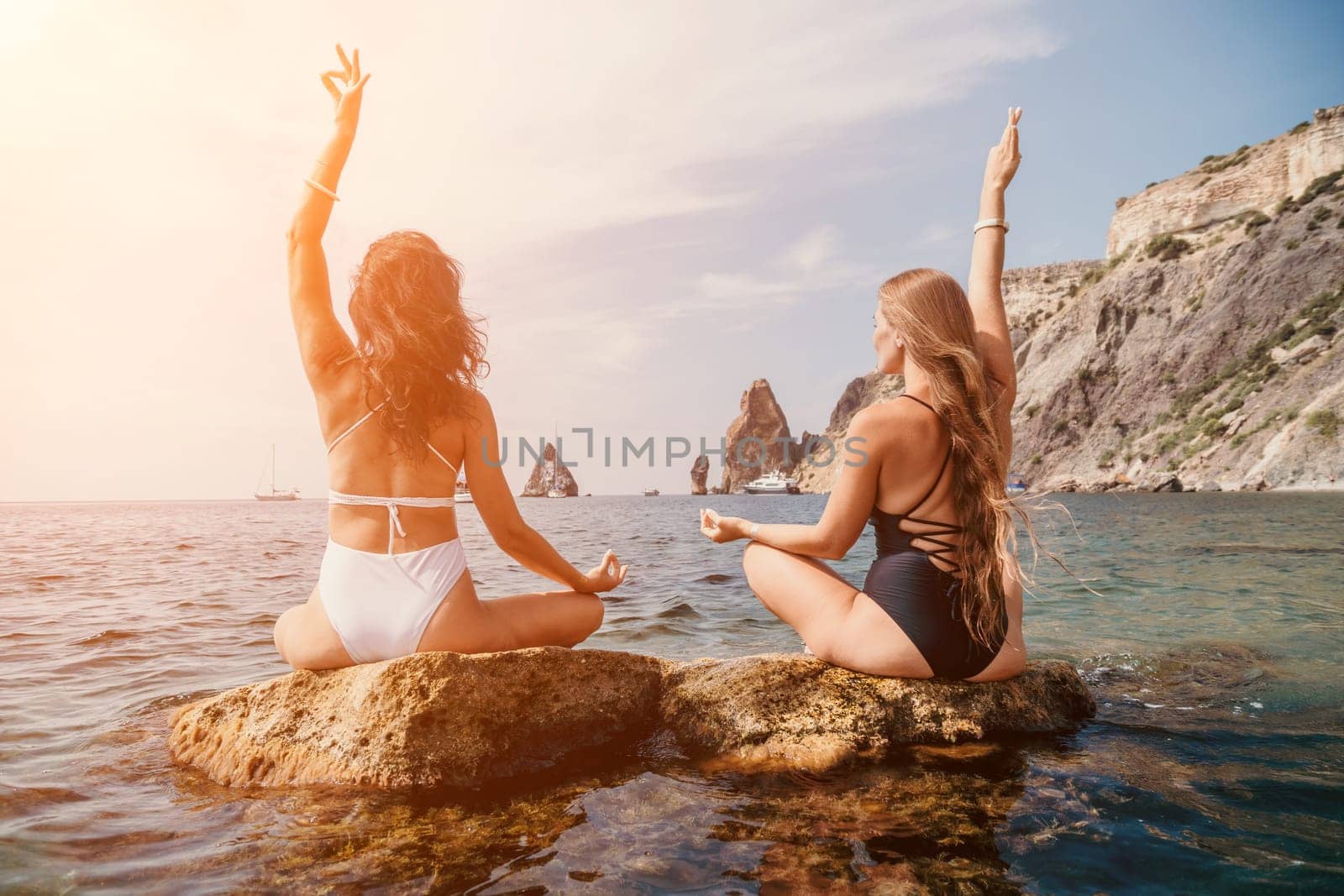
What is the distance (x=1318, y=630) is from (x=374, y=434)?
7.43 m

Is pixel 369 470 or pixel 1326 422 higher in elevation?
pixel 1326 422

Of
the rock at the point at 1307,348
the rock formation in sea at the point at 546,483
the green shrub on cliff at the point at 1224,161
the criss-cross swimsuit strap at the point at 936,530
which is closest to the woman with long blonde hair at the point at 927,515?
the criss-cross swimsuit strap at the point at 936,530

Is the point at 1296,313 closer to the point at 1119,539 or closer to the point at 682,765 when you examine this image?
the point at 1119,539

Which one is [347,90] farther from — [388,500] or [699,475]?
[699,475]

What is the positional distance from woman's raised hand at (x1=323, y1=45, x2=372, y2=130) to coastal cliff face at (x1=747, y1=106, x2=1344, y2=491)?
43.4m

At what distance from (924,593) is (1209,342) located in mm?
59115

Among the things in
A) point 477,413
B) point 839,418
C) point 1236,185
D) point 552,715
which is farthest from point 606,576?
point 839,418

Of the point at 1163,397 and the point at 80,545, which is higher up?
the point at 1163,397

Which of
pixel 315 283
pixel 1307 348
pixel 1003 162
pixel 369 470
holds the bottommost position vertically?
pixel 369 470

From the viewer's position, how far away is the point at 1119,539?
16.0 meters

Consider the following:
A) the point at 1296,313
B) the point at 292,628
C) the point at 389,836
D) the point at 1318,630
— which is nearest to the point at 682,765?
the point at 389,836

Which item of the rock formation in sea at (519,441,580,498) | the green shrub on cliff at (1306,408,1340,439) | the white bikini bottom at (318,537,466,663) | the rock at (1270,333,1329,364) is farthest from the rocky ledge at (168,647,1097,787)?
the rock formation in sea at (519,441,580,498)

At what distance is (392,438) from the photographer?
127 inches

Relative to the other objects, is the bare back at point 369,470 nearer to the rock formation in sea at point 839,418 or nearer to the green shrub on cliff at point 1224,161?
the green shrub on cliff at point 1224,161
